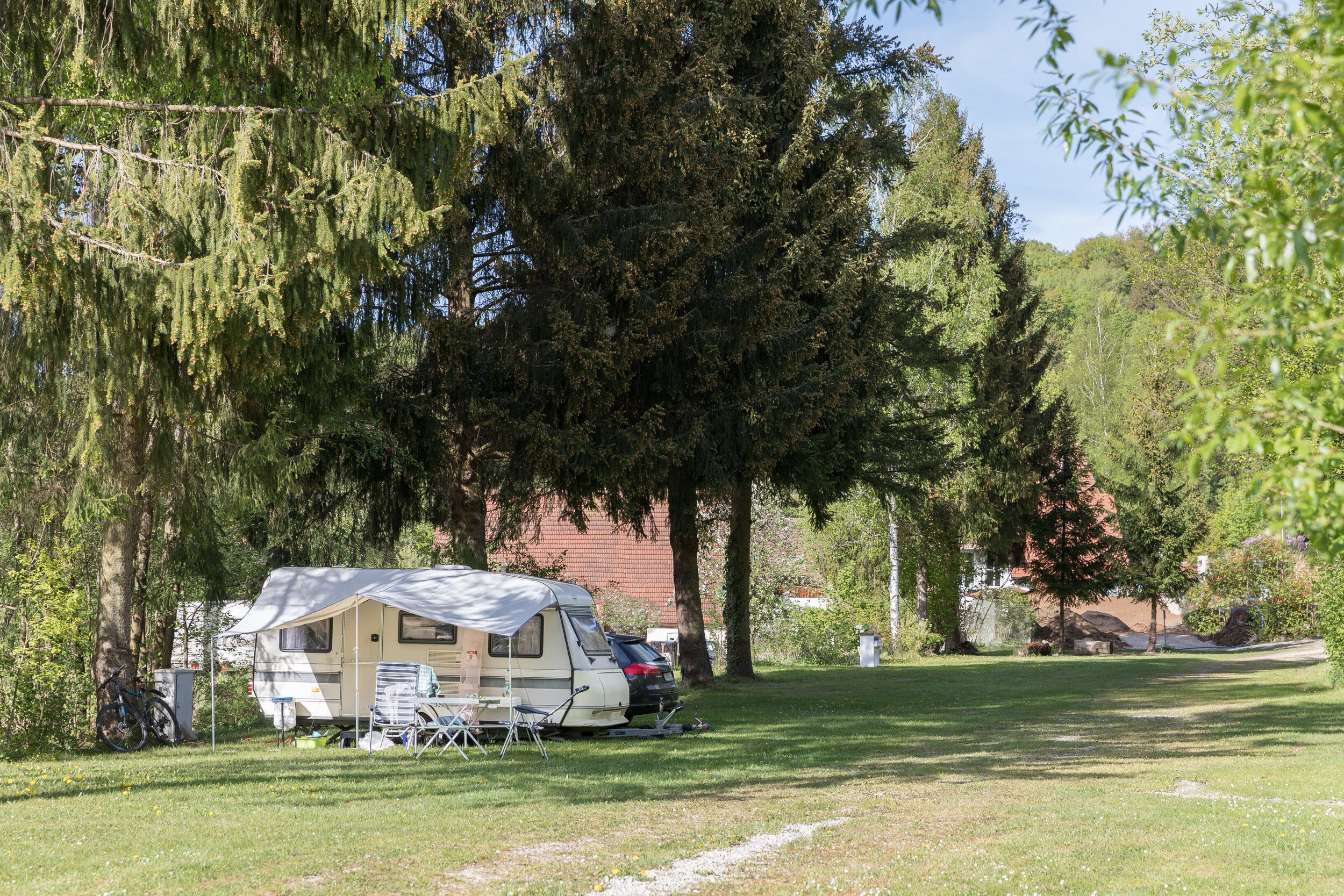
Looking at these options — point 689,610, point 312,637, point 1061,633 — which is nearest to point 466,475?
point 312,637

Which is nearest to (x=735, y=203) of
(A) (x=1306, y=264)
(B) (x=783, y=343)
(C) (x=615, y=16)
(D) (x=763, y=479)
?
(B) (x=783, y=343)

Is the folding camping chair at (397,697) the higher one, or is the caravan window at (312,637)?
the caravan window at (312,637)

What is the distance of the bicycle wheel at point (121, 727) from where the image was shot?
45.6ft

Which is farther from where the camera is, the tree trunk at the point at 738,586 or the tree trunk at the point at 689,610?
the tree trunk at the point at 738,586

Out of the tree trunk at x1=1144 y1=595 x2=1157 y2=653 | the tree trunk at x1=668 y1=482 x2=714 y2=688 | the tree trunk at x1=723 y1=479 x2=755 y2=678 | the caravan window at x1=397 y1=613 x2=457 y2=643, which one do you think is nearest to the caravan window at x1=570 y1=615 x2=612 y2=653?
the caravan window at x1=397 y1=613 x2=457 y2=643

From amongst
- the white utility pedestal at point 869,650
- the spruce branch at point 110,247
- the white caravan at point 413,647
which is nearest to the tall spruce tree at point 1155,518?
the white utility pedestal at point 869,650

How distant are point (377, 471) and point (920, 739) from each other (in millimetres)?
8711

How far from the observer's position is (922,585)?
114 ft

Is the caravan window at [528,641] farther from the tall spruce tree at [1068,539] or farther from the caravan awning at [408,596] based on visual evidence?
the tall spruce tree at [1068,539]

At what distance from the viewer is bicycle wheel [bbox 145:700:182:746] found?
14.6m

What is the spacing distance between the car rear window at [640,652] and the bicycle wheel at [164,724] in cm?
624

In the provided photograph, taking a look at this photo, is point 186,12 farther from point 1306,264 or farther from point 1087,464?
point 1087,464

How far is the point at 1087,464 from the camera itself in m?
40.0

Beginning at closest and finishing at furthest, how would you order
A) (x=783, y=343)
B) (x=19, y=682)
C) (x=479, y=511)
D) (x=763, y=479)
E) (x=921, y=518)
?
(x=19, y=682) → (x=479, y=511) → (x=783, y=343) → (x=763, y=479) → (x=921, y=518)
